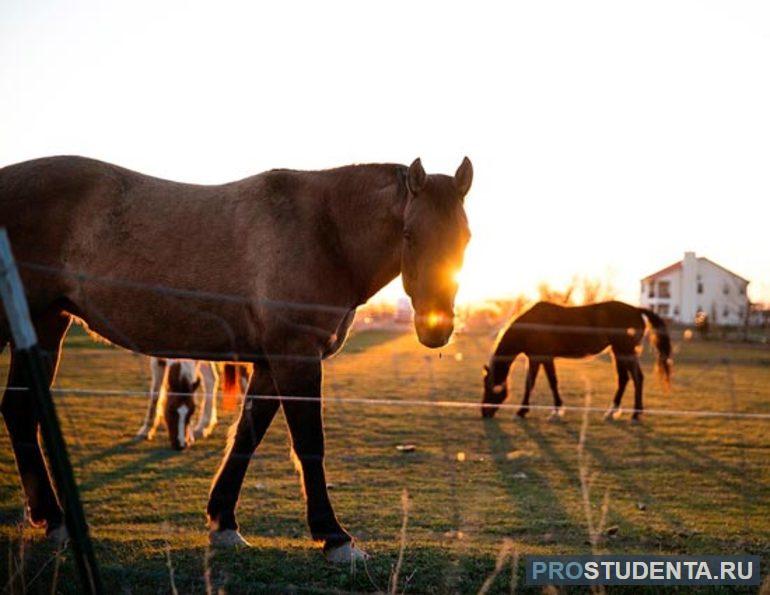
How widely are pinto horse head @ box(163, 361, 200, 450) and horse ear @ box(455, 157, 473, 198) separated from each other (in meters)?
6.03

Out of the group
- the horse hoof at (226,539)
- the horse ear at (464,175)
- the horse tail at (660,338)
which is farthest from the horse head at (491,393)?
the horse ear at (464,175)

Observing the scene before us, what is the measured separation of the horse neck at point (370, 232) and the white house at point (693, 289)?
8025 cm

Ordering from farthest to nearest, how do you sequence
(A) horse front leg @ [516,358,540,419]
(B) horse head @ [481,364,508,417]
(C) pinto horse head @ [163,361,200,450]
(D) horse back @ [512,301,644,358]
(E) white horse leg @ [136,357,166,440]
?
(D) horse back @ [512,301,644,358], (A) horse front leg @ [516,358,540,419], (B) horse head @ [481,364,508,417], (E) white horse leg @ [136,357,166,440], (C) pinto horse head @ [163,361,200,450]

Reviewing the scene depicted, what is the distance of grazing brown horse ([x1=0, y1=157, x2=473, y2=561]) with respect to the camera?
3.88 meters

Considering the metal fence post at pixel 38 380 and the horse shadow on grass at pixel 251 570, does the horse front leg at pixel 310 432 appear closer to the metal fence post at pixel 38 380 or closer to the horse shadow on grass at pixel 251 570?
the horse shadow on grass at pixel 251 570

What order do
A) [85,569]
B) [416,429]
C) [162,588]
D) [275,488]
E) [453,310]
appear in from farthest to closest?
[416,429] → [275,488] → [453,310] → [162,588] → [85,569]

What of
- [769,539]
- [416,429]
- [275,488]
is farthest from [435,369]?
[769,539]

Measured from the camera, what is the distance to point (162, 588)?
11.1 feet

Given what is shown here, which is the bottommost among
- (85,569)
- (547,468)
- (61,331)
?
(547,468)

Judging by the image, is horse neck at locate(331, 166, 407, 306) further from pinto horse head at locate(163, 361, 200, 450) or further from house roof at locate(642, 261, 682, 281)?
house roof at locate(642, 261, 682, 281)

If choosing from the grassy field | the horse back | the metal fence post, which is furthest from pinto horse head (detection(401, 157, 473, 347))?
the horse back

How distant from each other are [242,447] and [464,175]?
2.02m

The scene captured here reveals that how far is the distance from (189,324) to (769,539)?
4.34 meters

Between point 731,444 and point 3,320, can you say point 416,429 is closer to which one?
point 731,444
